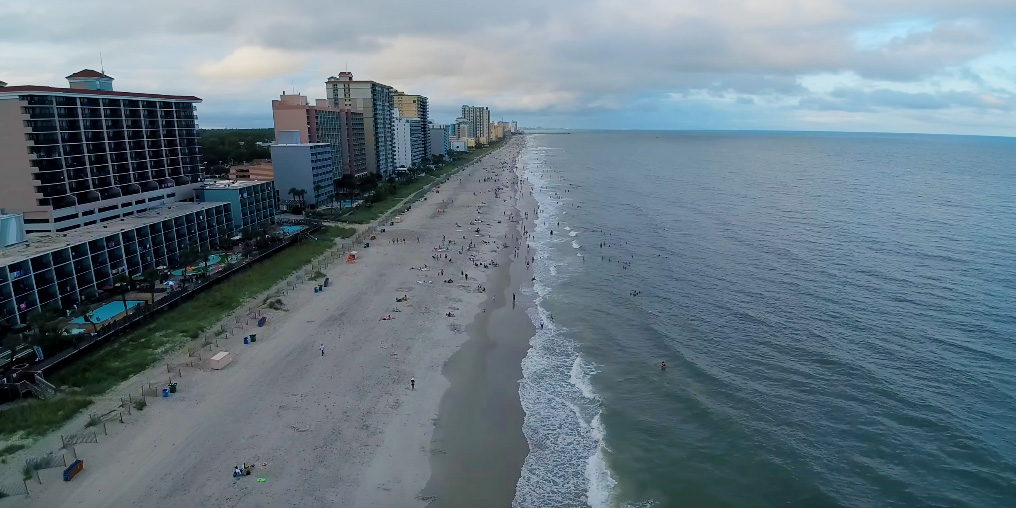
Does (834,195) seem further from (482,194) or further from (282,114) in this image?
(282,114)

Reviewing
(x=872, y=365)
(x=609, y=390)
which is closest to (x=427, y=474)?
(x=609, y=390)

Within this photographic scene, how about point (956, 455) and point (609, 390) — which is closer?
point (956, 455)

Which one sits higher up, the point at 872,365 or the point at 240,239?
the point at 240,239

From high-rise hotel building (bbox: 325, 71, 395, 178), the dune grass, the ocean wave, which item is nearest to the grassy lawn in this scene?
the dune grass

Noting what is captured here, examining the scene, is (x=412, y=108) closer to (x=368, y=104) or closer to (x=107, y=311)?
(x=368, y=104)

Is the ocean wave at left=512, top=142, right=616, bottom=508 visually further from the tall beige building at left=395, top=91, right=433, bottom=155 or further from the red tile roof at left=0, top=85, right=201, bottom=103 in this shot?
the tall beige building at left=395, top=91, right=433, bottom=155

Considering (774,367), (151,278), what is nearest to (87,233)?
(151,278)

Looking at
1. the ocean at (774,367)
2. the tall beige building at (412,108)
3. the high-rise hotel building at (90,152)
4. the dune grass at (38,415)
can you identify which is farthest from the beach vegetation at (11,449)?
the tall beige building at (412,108)
